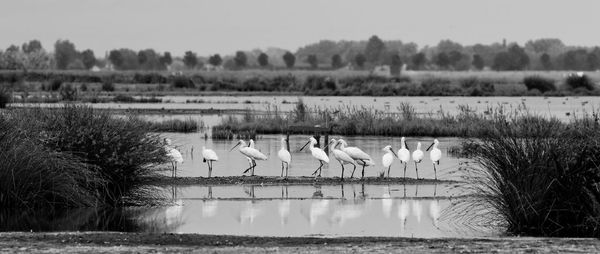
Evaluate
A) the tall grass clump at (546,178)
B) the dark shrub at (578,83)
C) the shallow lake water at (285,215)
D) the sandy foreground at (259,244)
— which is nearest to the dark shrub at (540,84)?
the dark shrub at (578,83)

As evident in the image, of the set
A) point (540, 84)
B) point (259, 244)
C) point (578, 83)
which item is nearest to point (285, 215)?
point (259, 244)

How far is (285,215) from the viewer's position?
20.3 metres

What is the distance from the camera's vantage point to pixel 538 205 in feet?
58.0

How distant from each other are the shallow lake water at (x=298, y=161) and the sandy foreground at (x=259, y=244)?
22.7 ft

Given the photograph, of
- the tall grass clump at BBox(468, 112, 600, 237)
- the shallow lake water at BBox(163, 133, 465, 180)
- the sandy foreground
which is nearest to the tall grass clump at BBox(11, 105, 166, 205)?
the shallow lake water at BBox(163, 133, 465, 180)

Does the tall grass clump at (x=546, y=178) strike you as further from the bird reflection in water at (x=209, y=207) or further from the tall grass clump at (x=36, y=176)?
the tall grass clump at (x=36, y=176)

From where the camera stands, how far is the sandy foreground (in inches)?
582

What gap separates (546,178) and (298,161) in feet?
51.5

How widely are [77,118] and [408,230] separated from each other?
6892mm

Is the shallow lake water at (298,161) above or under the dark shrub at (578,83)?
under

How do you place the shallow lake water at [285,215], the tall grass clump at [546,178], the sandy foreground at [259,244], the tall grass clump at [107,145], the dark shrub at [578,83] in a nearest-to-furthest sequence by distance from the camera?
the sandy foreground at [259,244]
the tall grass clump at [546,178]
the shallow lake water at [285,215]
the tall grass clump at [107,145]
the dark shrub at [578,83]

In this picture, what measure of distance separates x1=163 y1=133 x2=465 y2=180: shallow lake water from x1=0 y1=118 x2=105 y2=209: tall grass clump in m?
6.50

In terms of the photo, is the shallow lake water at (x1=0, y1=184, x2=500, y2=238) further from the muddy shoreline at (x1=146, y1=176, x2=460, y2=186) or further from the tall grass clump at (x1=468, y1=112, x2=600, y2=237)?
the muddy shoreline at (x1=146, y1=176, x2=460, y2=186)

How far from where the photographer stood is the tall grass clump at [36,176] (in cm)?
1931
